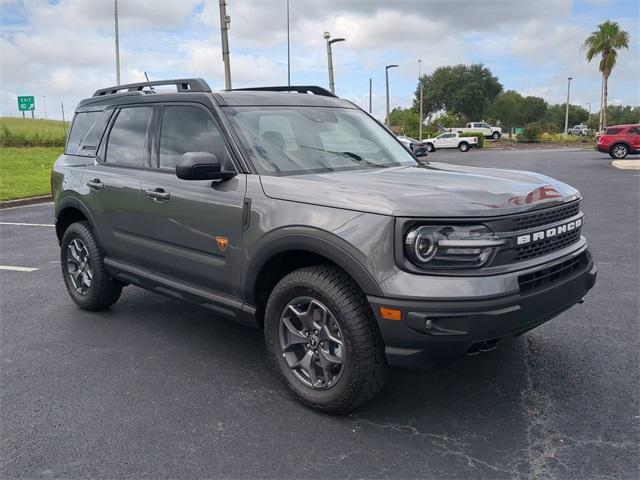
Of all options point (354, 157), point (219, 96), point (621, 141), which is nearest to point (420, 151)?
point (354, 157)

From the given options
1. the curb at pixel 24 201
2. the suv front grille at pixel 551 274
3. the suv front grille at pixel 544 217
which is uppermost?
the suv front grille at pixel 544 217

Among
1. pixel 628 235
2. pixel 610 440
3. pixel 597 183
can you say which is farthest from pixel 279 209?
pixel 597 183

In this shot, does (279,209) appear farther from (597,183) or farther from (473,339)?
(597,183)

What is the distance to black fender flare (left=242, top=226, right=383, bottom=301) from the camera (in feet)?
9.77

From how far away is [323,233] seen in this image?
3121 millimetres

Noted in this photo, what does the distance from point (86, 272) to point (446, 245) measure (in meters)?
3.62

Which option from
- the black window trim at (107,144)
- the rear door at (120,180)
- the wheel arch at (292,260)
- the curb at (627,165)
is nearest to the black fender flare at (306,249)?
the wheel arch at (292,260)

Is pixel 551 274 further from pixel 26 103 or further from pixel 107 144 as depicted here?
pixel 26 103

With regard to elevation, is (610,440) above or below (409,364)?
below

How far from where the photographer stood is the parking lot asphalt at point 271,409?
287cm

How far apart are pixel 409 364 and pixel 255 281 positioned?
44.0 inches

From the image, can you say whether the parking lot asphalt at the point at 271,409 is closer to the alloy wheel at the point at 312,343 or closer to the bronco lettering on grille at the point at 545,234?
the alloy wheel at the point at 312,343

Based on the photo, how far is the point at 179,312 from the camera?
5285mm

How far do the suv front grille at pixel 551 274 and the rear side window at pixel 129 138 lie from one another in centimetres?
289
